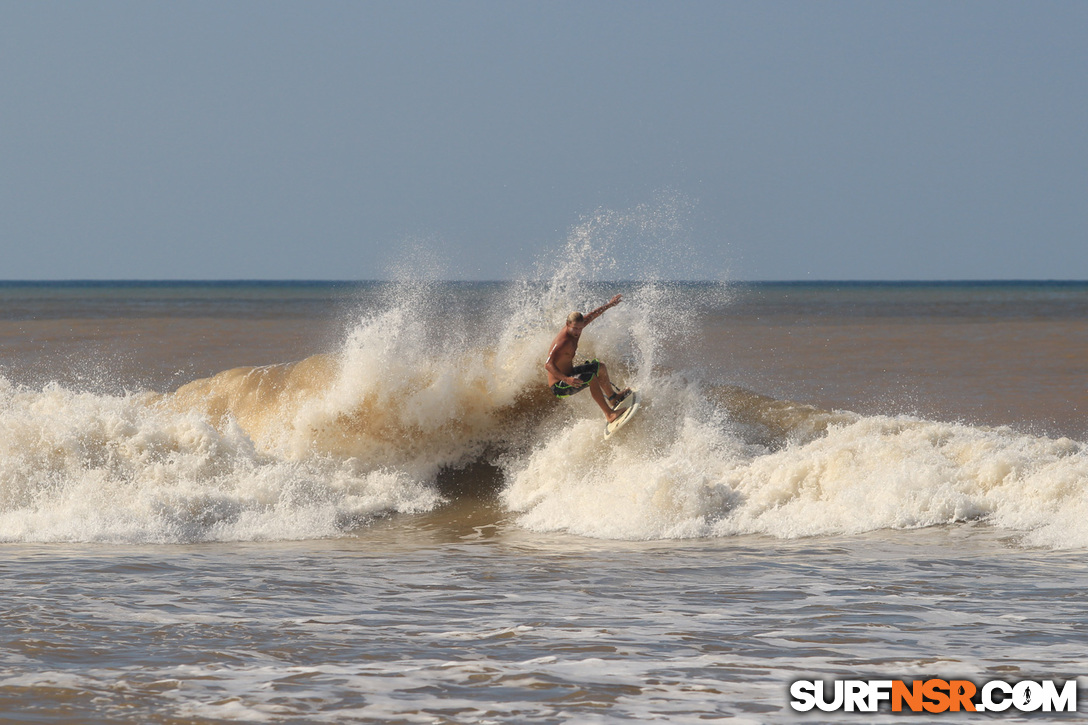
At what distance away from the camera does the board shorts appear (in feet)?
39.3

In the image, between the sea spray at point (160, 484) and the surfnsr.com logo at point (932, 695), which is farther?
the sea spray at point (160, 484)

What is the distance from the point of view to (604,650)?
6180mm

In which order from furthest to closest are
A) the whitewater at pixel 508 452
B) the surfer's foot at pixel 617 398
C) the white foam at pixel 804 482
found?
the surfer's foot at pixel 617 398 < the whitewater at pixel 508 452 < the white foam at pixel 804 482

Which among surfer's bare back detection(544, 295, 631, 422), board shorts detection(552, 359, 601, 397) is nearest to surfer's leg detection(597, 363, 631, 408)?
surfer's bare back detection(544, 295, 631, 422)

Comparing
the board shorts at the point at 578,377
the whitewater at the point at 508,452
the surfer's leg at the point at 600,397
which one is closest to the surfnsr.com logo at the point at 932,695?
the whitewater at the point at 508,452

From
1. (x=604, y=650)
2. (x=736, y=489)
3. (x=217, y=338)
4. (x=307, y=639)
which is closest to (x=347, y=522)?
(x=736, y=489)

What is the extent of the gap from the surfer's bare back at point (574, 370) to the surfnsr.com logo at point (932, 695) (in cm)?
664

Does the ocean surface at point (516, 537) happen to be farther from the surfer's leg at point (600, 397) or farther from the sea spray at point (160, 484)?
the surfer's leg at point (600, 397)

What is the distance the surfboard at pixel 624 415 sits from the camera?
12172mm

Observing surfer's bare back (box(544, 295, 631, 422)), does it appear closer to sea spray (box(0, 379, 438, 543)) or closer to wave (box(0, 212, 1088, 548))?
wave (box(0, 212, 1088, 548))

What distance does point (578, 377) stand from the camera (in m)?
12.0

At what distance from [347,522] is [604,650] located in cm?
563

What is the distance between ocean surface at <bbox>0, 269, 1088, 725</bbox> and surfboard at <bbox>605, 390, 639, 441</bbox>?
167mm

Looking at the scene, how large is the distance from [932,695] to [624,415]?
22.8 ft
